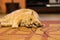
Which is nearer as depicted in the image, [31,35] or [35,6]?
[31,35]

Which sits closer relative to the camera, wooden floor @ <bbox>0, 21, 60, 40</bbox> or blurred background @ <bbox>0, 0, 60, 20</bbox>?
wooden floor @ <bbox>0, 21, 60, 40</bbox>

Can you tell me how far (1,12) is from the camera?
529 cm

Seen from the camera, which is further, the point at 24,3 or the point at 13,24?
the point at 24,3

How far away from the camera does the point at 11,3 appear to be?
509cm

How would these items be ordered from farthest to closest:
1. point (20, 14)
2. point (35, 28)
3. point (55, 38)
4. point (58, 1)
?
point (58, 1)
point (20, 14)
point (35, 28)
point (55, 38)

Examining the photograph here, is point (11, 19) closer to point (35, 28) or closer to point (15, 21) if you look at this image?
point (15, 21)

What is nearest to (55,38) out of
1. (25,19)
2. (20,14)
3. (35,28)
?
(35,28)

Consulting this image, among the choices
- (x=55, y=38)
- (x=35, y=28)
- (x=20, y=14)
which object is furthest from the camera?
(x=20, y=14)

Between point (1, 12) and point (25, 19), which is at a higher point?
point (25, 19)

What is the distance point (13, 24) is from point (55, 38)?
981mm

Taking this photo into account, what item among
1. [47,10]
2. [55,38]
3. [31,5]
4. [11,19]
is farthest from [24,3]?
[55,38]

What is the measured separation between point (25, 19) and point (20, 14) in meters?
0.22

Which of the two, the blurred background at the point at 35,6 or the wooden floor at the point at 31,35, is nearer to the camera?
the wooden floor at the point at 31,35

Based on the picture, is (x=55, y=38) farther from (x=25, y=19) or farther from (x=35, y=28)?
(x=25, y=19)
